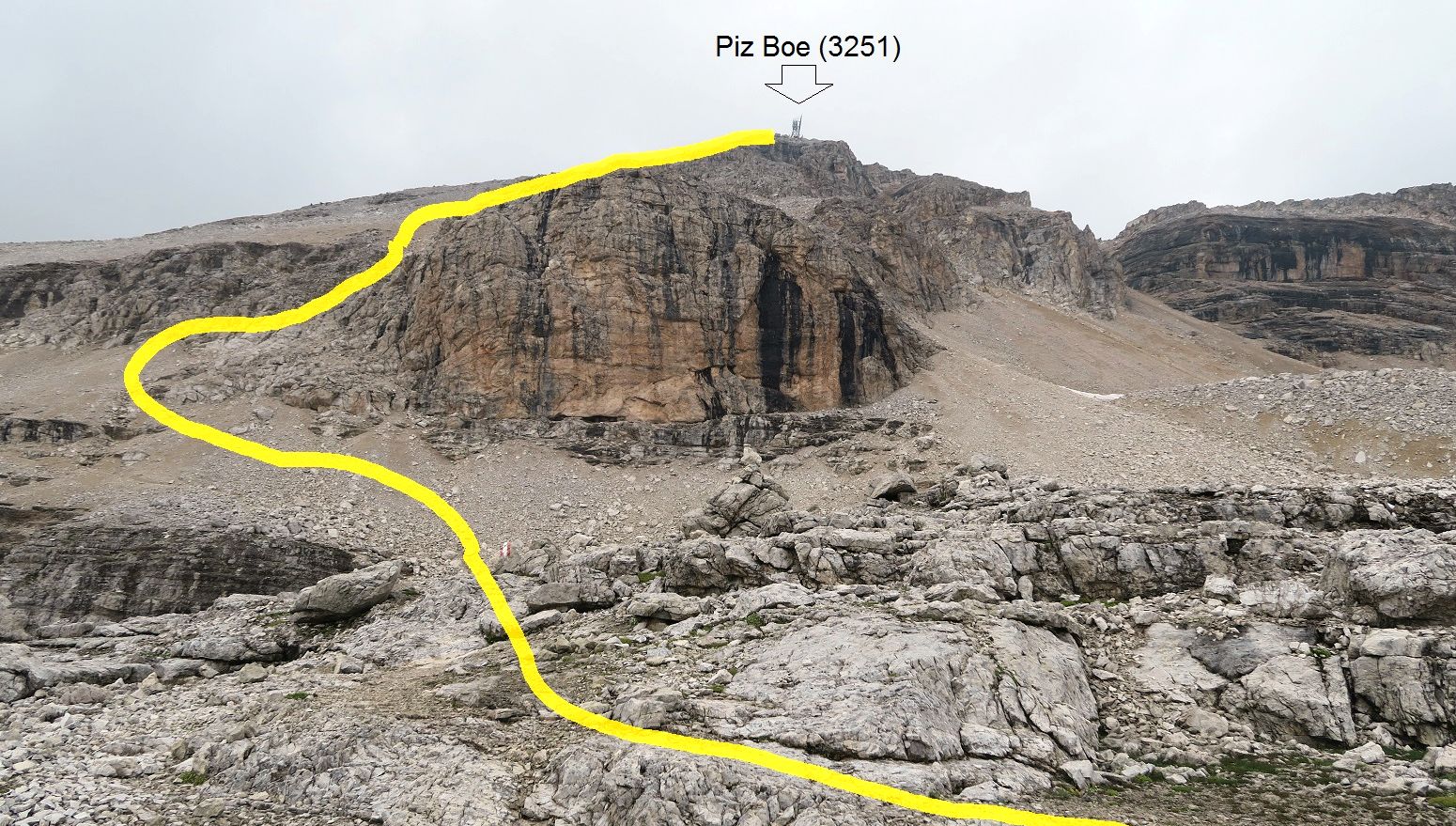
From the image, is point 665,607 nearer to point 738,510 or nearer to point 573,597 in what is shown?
point 573,597

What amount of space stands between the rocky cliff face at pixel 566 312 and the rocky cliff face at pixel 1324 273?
67.2 meters


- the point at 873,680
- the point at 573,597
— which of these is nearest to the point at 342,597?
the point at 573,597

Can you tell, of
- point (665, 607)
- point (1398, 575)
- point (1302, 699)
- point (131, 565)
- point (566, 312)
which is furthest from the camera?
point (566, 312)

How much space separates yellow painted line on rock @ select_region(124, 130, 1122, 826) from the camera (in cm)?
900

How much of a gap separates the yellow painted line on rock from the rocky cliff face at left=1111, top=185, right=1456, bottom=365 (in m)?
92.7

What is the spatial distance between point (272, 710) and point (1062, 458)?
39.0 m

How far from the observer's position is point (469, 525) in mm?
36406

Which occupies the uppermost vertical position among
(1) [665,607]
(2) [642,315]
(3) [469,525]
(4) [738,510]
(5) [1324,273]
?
(5) [1324,273]

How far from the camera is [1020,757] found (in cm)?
1020

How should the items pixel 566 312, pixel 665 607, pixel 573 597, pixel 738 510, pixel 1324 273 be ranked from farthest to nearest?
pixel 1324 273 → pixel 566 312 → pixel 738 510 → pixel 573 597 → pixel 665 607

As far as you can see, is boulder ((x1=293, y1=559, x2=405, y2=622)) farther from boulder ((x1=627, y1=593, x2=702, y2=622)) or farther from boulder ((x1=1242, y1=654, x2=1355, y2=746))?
boulder ((x1=1242, y1=654, x2=1355, y2=746))

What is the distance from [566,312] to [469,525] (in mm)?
17062

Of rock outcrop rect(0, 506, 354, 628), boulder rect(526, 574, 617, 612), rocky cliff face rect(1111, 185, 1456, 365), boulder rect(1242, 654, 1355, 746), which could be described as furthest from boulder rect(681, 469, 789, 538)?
rocky cliff face rect(1111, 185, 1456, 365)

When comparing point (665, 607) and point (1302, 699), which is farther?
point (665, 607)
